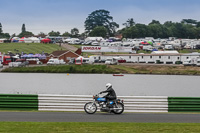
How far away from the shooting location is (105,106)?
21.9 meters

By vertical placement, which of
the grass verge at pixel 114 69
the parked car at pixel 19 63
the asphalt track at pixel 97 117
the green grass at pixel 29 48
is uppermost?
the green grass at pixel 29 48

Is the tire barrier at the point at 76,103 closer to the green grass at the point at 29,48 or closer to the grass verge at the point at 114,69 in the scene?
the grass verge at the point at 114,69

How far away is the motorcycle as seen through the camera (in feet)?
71.6

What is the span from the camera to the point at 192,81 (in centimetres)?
7206

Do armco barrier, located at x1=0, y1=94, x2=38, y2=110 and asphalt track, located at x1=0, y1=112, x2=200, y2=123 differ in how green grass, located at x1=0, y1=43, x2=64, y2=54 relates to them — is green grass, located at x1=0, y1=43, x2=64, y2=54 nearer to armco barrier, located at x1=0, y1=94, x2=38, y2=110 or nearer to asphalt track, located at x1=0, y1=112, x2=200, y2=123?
armco barrier, located at x1=0, y1=94, x2=38, y2=110

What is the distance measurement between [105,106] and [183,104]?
4.88 meters

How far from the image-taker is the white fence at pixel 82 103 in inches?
913

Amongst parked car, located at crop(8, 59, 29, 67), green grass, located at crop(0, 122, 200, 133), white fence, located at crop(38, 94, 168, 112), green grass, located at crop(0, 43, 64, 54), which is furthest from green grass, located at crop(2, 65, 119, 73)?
green grass, located at crop(0, 122, 200, 133)

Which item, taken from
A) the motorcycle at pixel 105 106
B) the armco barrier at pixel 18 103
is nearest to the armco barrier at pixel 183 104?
the motorcycle at pixel 105 106

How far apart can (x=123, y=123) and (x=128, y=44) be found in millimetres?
112389

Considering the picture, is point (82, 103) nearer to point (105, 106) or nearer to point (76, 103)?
point (76, 103)

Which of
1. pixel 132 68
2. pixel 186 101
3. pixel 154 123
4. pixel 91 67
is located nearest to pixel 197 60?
pixel 132 68

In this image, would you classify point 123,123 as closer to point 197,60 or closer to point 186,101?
point 186,101

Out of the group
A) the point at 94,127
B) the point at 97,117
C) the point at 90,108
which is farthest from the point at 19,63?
the point at 94,127
